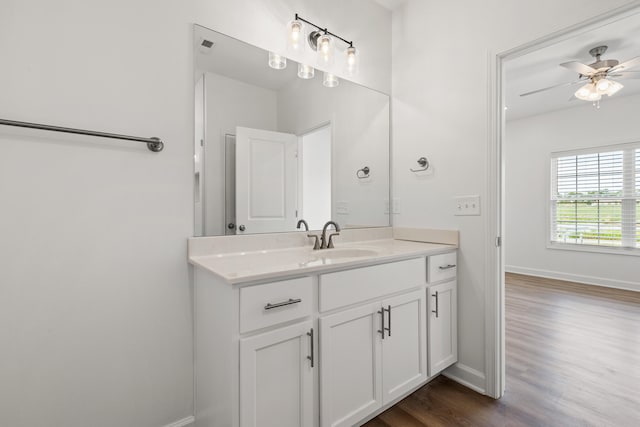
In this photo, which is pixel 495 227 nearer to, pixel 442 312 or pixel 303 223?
pixel 442 312

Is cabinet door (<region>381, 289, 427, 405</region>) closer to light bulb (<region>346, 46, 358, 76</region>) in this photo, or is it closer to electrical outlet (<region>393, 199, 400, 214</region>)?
electrical outlet (<region>393, 199, 400, 214</region>)

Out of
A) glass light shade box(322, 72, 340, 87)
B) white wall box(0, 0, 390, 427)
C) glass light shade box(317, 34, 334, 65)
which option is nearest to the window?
glass light shade box(322, 72, 340, 87)

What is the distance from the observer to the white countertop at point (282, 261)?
1.10 metres

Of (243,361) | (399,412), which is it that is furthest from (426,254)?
(243,361)

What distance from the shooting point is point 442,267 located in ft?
5.99

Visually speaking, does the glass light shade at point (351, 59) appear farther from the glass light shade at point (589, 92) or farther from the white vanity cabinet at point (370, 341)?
the glass light shade at point (589, 92)

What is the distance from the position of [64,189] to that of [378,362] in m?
1.57

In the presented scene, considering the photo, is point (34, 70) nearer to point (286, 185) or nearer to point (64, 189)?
point (64, 189)

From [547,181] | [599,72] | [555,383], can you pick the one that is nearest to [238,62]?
[555,383]

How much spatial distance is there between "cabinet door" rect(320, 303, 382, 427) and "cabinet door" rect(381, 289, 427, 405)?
0.06 metres

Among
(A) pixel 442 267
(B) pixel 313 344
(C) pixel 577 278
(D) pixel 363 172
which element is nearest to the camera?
(B) pixel 313 344

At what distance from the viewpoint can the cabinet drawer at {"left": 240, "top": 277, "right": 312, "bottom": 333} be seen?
1054 millimetres

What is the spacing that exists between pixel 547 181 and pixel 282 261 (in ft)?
17.0

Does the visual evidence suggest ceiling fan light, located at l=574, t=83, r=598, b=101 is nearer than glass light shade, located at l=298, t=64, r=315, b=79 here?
No
